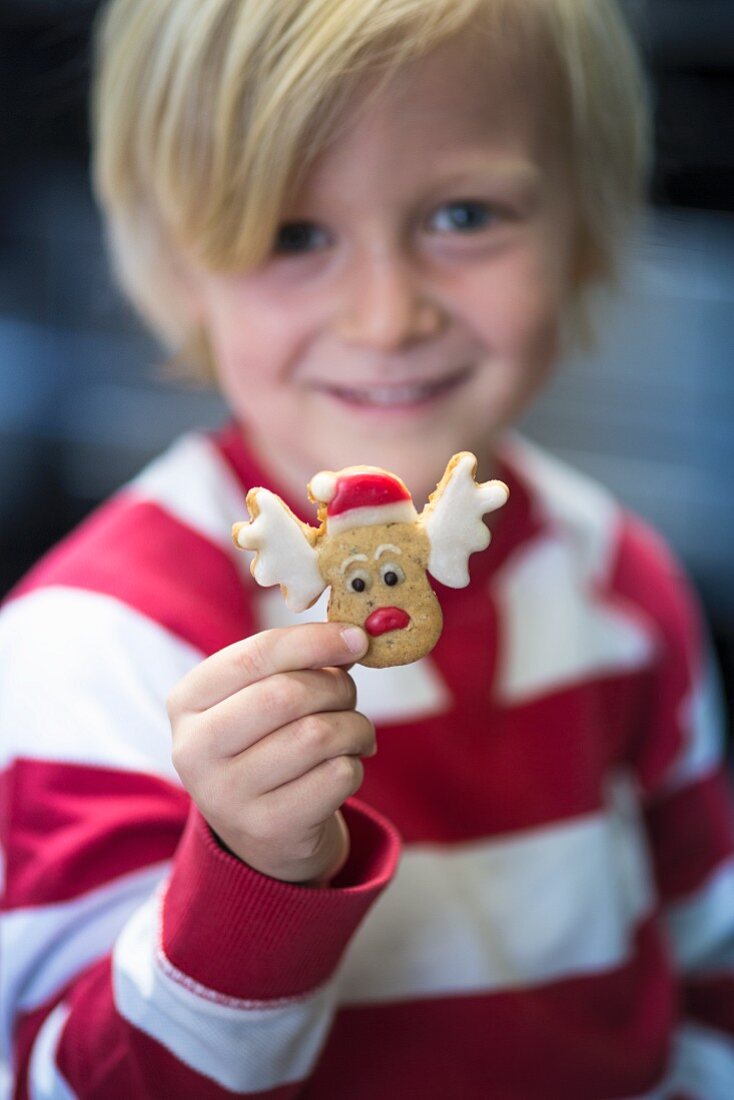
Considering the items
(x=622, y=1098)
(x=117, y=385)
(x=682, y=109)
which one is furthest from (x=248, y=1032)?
(x=117, y=385)

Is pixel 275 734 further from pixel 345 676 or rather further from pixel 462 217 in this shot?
pixel 462 217

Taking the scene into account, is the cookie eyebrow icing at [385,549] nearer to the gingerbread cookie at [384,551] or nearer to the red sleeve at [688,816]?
the gingerbread cookie at [384,551]

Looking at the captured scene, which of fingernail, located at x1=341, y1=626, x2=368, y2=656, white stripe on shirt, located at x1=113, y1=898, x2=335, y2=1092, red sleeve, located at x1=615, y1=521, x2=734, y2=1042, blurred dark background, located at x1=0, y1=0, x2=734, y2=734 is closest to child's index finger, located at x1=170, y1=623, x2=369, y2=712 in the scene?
fingernail, located at x1=341, y1=626, x2=368, y2=656

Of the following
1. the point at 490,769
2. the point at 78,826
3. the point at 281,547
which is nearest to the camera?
the point at 281,547

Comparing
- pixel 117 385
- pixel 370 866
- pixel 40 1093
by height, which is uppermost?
pixel 370 866

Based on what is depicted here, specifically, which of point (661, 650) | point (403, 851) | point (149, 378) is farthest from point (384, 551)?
point (149, 378)

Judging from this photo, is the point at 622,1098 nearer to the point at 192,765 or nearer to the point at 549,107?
the point at 192,765
